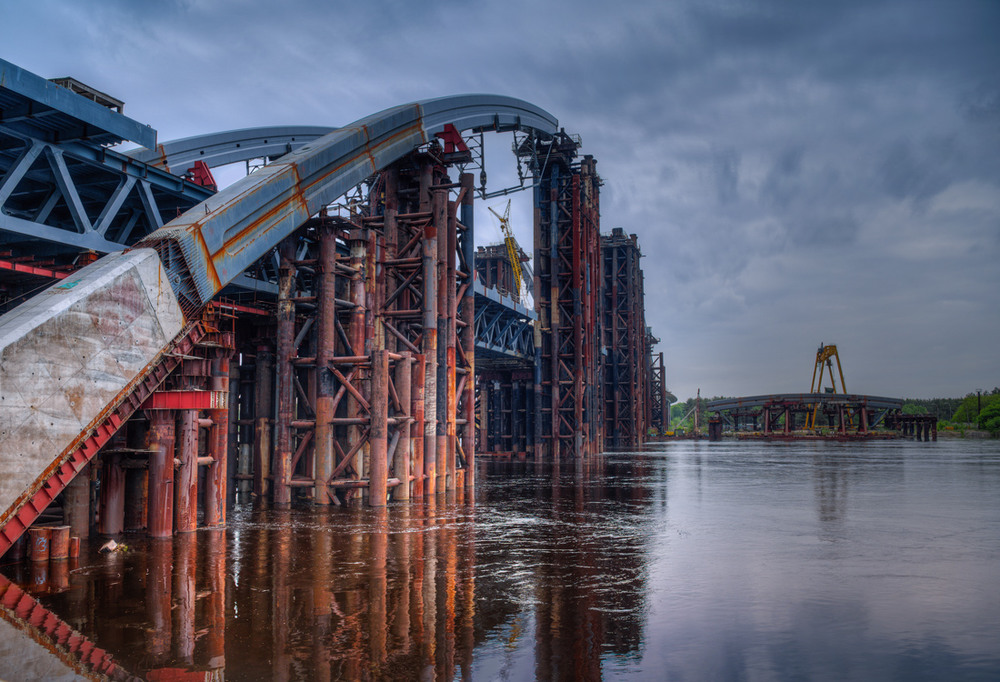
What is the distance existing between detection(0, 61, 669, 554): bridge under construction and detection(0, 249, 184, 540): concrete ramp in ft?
0.11

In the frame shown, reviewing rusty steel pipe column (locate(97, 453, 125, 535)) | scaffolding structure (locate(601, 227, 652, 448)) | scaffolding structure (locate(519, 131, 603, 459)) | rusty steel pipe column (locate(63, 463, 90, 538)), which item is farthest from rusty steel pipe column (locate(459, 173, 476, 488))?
scaffolding structure (locate(601, 227, 652, 448))

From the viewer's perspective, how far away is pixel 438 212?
77.6 feet

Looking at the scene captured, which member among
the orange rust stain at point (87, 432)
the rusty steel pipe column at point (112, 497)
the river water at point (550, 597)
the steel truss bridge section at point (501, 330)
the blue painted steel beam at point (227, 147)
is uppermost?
the blue painted steel beam at point (227, 147)

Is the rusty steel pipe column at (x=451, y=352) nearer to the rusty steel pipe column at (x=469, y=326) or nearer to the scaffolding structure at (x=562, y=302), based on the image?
the rusty steel pipe column at (x=469, y=326)

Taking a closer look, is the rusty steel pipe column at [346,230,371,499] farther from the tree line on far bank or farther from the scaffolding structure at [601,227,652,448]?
the tree line on far bank

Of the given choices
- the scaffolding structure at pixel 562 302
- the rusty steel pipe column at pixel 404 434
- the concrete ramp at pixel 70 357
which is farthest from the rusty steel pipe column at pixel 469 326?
the scaffolding structure at pixel 562 302

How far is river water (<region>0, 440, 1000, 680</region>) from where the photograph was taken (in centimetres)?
739

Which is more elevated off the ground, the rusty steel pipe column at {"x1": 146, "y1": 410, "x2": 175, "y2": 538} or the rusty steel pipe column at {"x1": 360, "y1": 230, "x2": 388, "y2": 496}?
the rusty steel pipe column at {"x1": 360, "y1": 230, "x2": 388, "y2": 496}

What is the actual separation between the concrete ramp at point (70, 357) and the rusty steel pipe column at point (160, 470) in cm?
129

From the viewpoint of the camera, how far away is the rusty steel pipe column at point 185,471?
588 inches

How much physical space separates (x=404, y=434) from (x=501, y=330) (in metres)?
27.4

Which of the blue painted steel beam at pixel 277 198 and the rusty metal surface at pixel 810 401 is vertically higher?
the blue painted steel beam at pixel 277 198

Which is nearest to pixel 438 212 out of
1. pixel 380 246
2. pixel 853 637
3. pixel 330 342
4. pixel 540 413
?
pixel 380 246

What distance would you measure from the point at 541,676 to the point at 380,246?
18.2 metres
